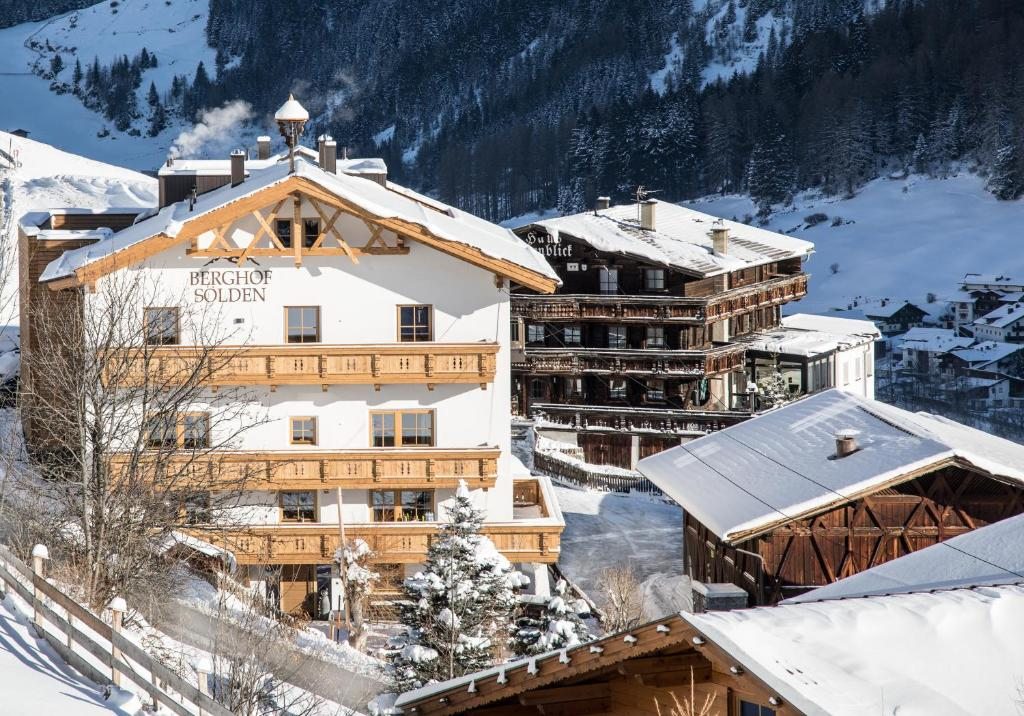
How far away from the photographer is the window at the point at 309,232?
116 feet

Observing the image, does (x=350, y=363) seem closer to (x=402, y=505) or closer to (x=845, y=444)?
(x=402, y=505)

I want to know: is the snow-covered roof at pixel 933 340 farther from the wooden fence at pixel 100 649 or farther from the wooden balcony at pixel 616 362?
the wooden fence at pixel 100 649

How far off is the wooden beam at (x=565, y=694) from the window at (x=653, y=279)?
46.7 metres

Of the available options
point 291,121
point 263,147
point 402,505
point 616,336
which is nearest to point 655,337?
point 616,336

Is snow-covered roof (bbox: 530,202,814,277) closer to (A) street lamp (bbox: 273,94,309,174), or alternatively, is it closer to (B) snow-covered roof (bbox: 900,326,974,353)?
(A) street lamp (bbox: 273,94,309,174)

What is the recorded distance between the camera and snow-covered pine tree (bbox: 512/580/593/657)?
75.4 feet

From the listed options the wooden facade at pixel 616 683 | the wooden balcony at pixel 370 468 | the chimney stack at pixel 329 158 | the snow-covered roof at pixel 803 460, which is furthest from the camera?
the chimney stack at pixel 329 158

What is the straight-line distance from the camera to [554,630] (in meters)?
23.0

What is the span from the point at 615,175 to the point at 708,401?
380ft

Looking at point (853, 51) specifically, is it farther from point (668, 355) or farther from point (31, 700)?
point (31, 700)

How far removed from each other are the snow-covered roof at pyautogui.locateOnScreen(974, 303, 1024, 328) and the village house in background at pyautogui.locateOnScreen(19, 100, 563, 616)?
8754 cm

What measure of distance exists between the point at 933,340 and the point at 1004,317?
21.7ft

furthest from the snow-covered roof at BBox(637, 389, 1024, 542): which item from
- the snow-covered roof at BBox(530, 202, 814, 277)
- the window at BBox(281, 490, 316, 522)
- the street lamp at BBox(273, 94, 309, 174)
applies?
the snow-covered roof at BBox(530, 202, 814, 277)

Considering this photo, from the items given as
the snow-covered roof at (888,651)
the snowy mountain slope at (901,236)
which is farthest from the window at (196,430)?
the snowy mountain slope at (901,236)
